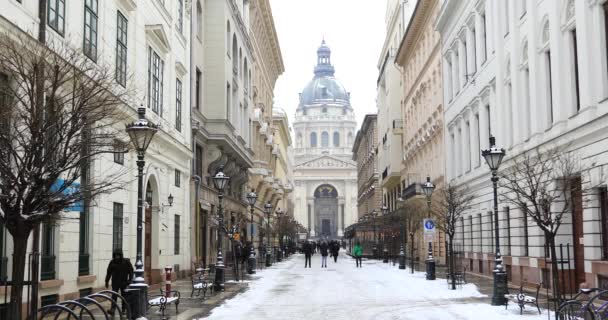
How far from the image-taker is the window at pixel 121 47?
22.6 m

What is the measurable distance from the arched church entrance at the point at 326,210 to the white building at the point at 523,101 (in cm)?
12944

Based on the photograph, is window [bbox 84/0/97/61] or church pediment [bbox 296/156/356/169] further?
church pediment [bbox 296/156/356/169]

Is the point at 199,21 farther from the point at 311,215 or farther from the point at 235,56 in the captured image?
Result: the point at 311,215

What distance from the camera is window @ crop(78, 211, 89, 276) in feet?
65.1

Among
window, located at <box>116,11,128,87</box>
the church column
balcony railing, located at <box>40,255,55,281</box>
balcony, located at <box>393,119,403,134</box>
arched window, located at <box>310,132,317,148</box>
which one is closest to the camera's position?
balcony railing, located at <box>40,255,55,281</box>

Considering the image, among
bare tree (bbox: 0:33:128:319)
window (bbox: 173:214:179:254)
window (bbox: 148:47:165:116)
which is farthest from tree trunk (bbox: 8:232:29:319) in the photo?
window (bbox: 173:214:179:254)

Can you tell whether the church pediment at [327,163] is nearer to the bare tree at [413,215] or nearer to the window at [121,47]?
the bare tree at [413,215]

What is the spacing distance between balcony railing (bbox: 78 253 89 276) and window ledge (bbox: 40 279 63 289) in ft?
6.19

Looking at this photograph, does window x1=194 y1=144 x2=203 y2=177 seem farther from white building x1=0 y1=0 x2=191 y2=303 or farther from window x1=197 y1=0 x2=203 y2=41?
window x1=197 y1=0 x2=203 y2=41

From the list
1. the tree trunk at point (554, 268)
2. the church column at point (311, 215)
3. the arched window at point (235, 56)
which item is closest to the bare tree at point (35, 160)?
the tree trunk at point (554, 268)

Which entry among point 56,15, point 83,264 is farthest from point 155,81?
point 56,15

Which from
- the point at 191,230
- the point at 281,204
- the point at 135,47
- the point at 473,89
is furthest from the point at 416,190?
the point at 281,204

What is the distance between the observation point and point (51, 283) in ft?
56.5

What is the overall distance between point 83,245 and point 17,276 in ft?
33.3
